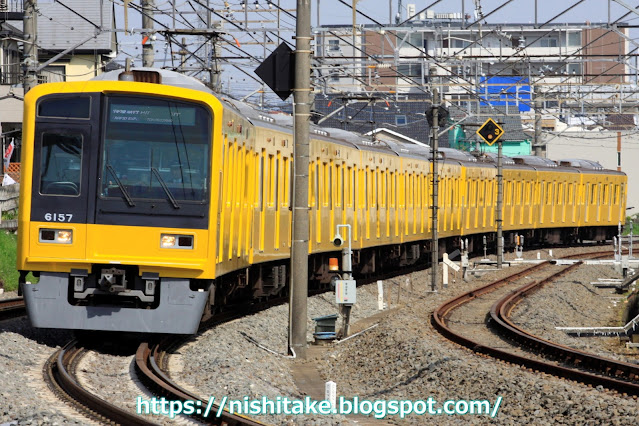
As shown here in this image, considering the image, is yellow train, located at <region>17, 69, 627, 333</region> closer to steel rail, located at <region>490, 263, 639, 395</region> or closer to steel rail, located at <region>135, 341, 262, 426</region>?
steel rail, located at <region>135, 341, 262, 426</region>

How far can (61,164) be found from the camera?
11.4 m

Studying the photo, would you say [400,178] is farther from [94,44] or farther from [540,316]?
[94,44]

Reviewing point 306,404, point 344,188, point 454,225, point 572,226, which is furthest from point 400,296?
point 572,226

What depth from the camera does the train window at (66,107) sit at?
11.4 m

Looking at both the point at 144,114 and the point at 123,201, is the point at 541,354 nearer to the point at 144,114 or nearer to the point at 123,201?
the point at 123,201

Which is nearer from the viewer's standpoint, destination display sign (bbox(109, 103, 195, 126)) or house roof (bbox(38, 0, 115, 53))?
destination display sign (bbox(109, 103, 195, 126))

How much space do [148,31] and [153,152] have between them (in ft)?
30.6

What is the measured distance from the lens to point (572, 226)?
1576 inches

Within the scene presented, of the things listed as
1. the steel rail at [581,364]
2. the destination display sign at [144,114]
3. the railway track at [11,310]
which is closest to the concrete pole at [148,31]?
the railway track at [11,310]

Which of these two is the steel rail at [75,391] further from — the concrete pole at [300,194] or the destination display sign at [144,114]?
the concrete pole at [300,194]

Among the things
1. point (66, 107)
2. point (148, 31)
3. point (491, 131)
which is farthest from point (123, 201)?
point (491, 131)

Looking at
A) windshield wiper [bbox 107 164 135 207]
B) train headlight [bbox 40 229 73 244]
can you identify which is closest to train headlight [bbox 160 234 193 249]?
windshield wiper [bbox 107 164 135 207]

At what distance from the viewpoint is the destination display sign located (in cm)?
1141

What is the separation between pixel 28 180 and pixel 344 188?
10.3 m
